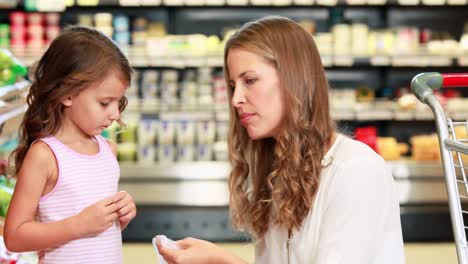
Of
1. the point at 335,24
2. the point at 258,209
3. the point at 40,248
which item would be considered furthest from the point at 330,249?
the point at 335,24

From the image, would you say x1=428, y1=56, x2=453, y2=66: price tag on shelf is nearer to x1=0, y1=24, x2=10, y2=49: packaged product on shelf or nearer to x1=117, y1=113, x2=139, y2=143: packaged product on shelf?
x1=117, y1=113, x2=139, y2=143: packaged product on shelf

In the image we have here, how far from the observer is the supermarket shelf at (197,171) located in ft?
A: 18.9

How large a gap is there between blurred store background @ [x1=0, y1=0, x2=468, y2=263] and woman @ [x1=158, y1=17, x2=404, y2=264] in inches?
136

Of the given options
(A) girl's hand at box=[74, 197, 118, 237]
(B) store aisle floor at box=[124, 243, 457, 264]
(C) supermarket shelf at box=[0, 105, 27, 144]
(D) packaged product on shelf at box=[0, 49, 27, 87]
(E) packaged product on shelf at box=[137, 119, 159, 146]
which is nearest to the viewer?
(A) girl's hand at box=[74, 197, 118, 237]

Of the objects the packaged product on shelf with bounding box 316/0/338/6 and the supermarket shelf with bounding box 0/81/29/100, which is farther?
the packaged product on shelf with bounding box 316/0/338/6

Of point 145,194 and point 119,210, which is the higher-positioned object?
point 119,210

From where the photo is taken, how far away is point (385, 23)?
20.6ft

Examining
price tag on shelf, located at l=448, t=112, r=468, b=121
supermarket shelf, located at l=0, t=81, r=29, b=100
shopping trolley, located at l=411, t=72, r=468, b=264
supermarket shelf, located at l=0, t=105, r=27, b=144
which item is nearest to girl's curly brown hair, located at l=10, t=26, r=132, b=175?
shopping trolley, located at l=411, t=72, r=468, b=264

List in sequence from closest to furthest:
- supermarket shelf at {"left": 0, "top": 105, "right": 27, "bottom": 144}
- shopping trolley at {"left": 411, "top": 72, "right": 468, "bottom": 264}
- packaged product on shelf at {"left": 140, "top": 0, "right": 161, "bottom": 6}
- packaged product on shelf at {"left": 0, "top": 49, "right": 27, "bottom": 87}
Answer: shopping trolley at {"left": 411, "top": 72, "right": 468, "bottom": 264} < supermarket shelf at {"left": 0, "top": 105, "right": 27, "bottom": 144} < packaged product on shelf at {"left": 0, "top": 49, "right": 27, "bottom": 87} < packaged product on shelf at {"left": 140, "top": 0, "right": 161, "bottom": 6}

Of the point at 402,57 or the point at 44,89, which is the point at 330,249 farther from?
the point at 402,57

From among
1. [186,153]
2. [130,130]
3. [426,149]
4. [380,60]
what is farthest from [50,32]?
[426,149]

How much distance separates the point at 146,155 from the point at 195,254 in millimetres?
3940

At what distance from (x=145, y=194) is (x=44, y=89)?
3.67 metres

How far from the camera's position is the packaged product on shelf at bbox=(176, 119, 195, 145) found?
19.5ft
